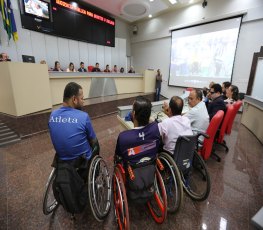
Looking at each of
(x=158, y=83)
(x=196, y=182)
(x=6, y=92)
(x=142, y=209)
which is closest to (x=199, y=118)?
(x=196, y=182)

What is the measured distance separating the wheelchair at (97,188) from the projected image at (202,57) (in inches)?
220

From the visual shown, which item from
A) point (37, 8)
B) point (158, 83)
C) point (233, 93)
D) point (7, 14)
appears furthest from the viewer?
point (158, 83)

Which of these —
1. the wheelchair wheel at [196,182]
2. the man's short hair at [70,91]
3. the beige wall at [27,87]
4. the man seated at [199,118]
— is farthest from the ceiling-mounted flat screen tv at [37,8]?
the wheelchair wheel at [196,182]

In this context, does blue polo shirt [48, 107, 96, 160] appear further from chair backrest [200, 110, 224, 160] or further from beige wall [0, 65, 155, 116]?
beige wall [0, 65, 155, 116]

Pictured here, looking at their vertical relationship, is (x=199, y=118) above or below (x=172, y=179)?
above

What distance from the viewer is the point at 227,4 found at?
4.91 meters

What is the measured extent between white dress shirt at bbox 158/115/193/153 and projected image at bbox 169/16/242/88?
16.3 feet

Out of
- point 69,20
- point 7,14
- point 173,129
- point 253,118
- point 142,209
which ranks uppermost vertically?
point 69,20

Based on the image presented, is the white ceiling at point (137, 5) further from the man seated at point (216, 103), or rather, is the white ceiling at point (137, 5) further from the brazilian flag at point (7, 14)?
the man seated at point (216, 103)

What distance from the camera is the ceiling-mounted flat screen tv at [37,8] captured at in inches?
186

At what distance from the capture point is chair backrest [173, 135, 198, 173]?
50.6 inches

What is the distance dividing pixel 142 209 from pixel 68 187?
0.80m

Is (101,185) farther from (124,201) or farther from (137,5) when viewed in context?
(137,5)

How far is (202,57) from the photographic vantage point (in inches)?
227
